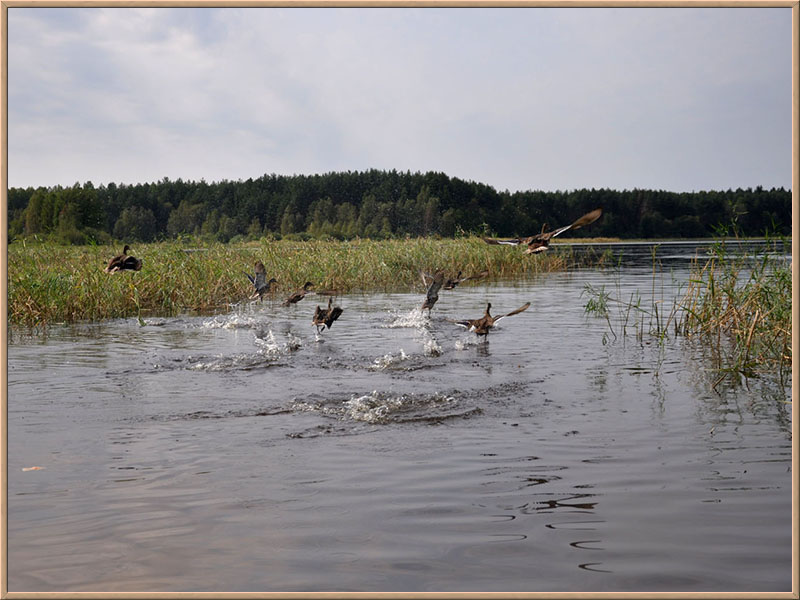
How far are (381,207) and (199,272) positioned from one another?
8210 centimetres

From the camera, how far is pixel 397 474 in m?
5.44

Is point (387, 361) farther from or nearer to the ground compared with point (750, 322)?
nearer to the ground

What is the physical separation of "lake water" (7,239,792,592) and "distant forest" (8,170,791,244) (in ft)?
224

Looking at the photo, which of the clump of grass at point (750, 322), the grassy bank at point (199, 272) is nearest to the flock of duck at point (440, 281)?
the clump of grass at point (750, 322)

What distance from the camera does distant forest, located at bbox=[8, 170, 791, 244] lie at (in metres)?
91.1

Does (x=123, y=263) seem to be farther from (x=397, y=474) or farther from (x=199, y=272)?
(x=397, y=474)

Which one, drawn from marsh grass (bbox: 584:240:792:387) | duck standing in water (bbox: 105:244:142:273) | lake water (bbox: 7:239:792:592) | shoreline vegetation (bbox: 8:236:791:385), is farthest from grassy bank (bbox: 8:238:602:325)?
marsh grass (bbox: 584:240:792:387)

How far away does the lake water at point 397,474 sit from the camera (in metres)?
3.81

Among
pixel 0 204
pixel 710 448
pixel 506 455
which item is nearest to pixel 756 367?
pixel 710 448

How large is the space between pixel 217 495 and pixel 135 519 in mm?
599

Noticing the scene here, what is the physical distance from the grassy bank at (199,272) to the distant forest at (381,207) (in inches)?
2021

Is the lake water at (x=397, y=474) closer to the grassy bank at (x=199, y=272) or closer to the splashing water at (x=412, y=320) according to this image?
the splashing water at (x=412, y=320)

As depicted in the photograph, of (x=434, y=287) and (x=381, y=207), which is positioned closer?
(x=434, y=287)

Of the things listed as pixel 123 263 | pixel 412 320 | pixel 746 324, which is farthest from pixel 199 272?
pixel 746 324
